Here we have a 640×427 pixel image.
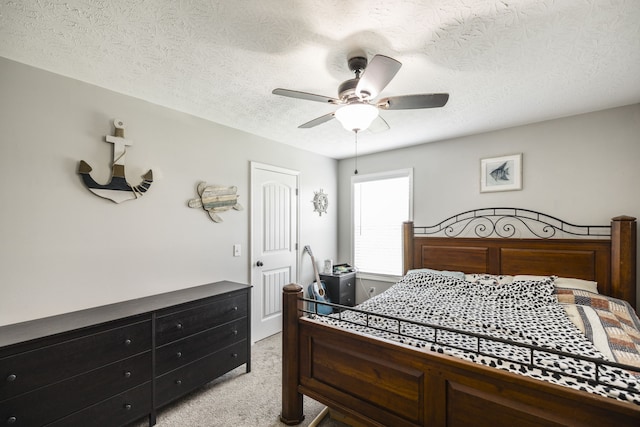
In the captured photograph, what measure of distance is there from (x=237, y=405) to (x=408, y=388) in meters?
1.48

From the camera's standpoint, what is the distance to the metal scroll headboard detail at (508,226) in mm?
2811

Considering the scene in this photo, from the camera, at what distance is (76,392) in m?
1.66

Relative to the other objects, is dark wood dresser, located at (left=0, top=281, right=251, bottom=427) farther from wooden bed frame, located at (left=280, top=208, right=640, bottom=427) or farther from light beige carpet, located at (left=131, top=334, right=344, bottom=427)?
wooden bed frame, located at (left=280, top=208, right=640, bottom=427)

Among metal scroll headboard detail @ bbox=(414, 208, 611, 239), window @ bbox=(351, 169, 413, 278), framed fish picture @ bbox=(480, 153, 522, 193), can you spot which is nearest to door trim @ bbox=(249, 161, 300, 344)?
window @ bbox=(351, 169, 413, 278)

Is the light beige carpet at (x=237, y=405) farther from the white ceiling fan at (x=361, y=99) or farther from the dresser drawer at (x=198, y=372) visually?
the white ceiling fan at (x=361, y=99)

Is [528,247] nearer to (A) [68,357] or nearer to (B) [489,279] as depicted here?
(B) [489,279]

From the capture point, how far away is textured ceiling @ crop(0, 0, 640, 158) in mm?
1405

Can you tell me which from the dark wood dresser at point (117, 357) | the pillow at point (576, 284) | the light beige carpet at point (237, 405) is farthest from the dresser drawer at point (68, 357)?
the pillow at point (576, 284)

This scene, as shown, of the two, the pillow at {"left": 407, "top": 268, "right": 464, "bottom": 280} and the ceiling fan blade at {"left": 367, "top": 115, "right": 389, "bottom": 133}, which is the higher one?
the ceiling fan blade at {"left": 367, "top": 115, "right": 389, "bottom": 133}

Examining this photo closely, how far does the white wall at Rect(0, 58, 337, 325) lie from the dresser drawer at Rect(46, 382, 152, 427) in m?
0.71

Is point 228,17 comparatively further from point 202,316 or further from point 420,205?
point 420,205

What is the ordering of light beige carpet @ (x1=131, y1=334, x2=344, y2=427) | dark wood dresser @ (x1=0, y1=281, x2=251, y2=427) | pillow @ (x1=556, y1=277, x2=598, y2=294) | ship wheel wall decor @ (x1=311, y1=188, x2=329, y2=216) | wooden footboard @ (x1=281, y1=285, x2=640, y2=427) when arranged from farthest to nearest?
1. ship wheel wall decor @ (x1=311, y1=188, x2=329, y2=216)
2. pillow @ (x1=556, y1=277, x2=598, y2=294)
3. light beige carpet @ (x1=131, y1=334, x2=344, y2=427)
4. dark wood dresser @ (x1=0, y1=281, x2=251, y2=427)
5. wooden footboard @ (x1=281, y1=285, x2=640, y2=427)

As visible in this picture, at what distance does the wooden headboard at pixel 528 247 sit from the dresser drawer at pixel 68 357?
9.87 feet

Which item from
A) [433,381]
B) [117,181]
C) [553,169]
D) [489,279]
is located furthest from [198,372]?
[553,169]
